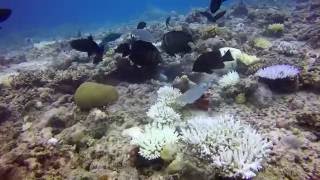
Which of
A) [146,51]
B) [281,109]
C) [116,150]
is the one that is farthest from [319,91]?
[116,150]

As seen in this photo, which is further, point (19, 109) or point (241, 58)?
point (241, 58)

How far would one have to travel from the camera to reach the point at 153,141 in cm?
452

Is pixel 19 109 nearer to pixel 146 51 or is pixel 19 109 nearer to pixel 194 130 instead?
pixel 146 51

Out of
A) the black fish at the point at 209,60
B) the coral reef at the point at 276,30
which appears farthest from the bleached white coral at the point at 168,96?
the coral reef at the point at 276,30

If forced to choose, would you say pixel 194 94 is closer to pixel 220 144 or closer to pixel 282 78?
pixel 220 144

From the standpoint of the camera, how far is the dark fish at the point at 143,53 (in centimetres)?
649

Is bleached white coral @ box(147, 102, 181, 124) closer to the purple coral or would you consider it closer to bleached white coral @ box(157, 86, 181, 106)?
bleached white coral @ box(157, 86, 181, 106)

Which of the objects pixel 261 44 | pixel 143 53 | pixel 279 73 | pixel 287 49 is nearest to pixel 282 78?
pixel 279 73

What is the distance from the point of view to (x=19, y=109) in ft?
24.1

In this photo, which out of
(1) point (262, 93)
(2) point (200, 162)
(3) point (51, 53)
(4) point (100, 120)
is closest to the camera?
(2) point (200, 162)

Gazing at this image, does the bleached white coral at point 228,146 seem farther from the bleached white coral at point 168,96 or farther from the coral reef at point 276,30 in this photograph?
the coral reef at point 276,30

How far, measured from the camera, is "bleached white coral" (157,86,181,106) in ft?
19.9

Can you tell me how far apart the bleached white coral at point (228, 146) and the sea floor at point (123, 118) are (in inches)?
9.1

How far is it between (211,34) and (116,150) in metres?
6.05
